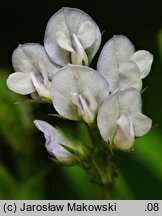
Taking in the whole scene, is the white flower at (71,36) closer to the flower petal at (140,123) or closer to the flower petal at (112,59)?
the flower petal at (112,59)

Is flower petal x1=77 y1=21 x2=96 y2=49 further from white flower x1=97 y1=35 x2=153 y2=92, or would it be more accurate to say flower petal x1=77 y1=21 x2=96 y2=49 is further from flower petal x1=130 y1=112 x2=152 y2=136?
flower petal x1=130 y1=112 x2=152 y2=136

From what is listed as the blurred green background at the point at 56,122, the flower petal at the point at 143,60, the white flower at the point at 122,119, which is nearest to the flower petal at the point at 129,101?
the white flower at the point at 122,119

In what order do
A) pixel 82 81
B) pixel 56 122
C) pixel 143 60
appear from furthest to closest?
pixel 56 122, pixel 143 60, pixel 82 81

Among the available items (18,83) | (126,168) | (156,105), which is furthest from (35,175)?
(18,83)

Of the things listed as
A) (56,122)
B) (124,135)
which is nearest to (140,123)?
(124,135)

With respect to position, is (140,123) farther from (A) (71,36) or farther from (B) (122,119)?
(A) (71,36)

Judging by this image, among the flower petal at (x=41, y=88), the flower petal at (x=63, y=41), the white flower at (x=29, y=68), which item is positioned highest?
the flower petal at (x=63, y=41)
